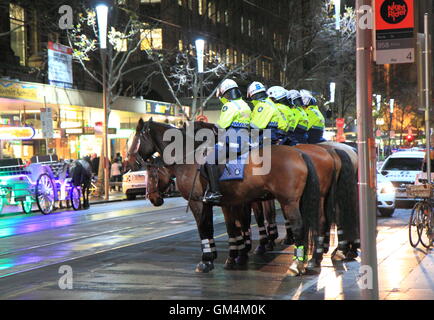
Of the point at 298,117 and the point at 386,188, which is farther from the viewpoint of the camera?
the point at 386,188

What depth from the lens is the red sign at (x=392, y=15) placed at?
298 inches

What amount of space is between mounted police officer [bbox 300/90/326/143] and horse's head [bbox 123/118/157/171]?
3334mm

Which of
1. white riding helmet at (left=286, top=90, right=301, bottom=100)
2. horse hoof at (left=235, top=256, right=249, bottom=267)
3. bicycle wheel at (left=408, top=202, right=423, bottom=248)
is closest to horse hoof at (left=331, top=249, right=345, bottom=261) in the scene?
horse hoof at (left=235, top=256, right=249, bottom=267)

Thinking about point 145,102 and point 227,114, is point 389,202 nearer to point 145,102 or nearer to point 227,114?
point 227,114

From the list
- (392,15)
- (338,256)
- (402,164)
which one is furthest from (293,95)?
(402,164)

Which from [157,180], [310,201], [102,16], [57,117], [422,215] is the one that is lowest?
[422,215]

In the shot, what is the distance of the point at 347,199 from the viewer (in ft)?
35.6

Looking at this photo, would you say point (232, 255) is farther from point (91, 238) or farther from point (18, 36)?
point (18, 36)

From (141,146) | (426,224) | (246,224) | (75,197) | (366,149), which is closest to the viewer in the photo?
(366,149)

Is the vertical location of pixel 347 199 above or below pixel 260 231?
above

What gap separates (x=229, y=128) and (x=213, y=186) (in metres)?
0.97

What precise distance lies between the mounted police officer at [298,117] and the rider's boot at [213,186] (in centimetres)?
255

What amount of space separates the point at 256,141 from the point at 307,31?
122ft

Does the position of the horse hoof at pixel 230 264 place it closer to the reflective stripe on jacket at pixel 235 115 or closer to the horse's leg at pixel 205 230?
the horse's leg at pixel 205 230
